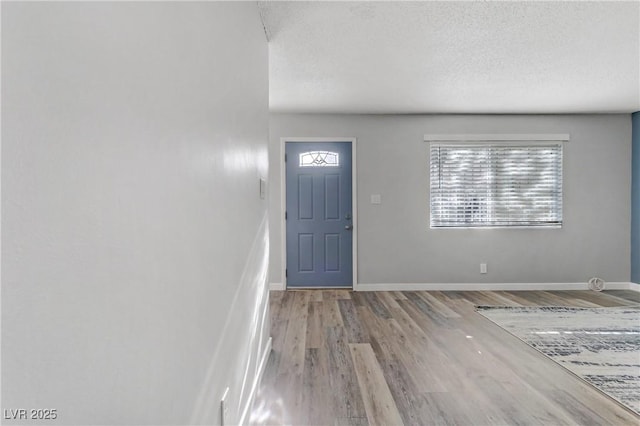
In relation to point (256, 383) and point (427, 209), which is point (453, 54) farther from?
point (256, 383)

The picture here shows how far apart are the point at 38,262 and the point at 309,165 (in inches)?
179

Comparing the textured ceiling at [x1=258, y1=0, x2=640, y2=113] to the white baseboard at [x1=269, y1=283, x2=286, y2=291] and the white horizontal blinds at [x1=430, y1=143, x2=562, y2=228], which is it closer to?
the white horizontal blinds at [x1=430, y1=143, x2=562, y2=228]

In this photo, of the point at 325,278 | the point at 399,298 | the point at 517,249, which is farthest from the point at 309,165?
the point at 517,249

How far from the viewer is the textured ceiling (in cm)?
235

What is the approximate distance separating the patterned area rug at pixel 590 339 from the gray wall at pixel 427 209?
1038 millimetres

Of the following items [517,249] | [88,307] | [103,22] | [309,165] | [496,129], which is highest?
[496,129]

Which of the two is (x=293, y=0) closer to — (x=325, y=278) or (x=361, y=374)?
(x=361, y=374)

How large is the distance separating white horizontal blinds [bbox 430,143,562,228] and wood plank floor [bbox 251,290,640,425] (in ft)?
5.42

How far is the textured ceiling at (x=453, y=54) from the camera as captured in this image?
2350 mm

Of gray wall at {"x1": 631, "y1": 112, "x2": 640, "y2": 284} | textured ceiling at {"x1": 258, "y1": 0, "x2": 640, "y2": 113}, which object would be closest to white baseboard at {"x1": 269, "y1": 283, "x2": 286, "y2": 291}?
textured ceiling at {"x1": 258, "y1": 0, "x2": 640, "y2": 113}

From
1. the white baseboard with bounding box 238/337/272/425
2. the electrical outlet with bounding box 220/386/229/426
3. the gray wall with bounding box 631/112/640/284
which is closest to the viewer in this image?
the electrical outlet with bounding box 220/386/229/426

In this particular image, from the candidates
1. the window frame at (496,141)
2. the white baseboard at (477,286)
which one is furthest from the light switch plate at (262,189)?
the window frame at (496,141)

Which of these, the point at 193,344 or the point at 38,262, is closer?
the point at 38,262

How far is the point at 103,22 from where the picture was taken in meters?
0.58
